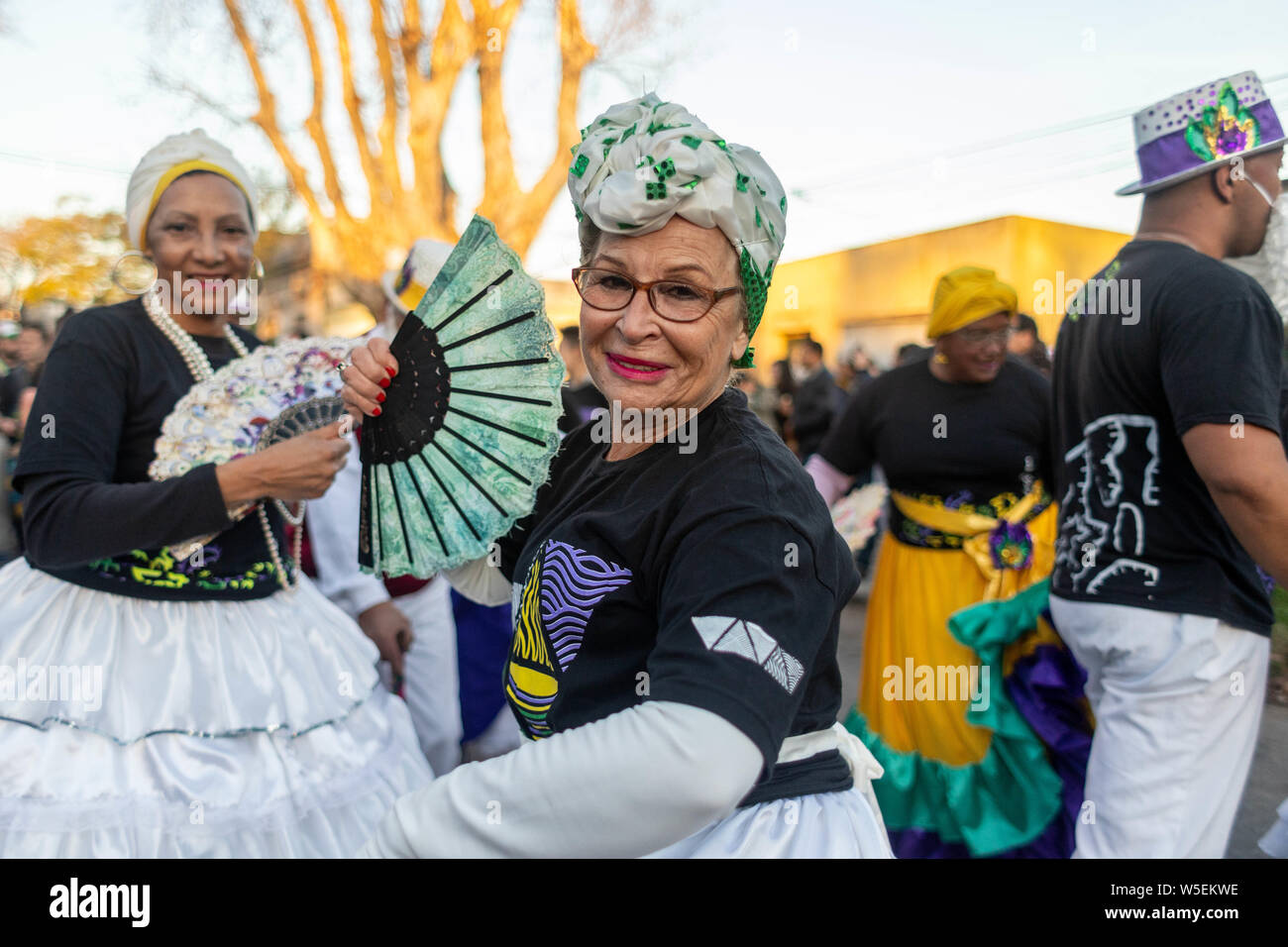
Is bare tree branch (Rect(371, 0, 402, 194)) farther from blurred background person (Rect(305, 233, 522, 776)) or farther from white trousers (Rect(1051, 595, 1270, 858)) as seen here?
white trousers (Rect(1051, 595, 1270, 858))

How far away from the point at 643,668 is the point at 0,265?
29.6 metres

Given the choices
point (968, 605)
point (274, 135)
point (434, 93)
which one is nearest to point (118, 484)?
point (968, 605)

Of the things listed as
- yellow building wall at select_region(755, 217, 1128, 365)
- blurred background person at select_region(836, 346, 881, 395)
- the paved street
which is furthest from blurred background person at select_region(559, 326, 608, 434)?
yellow building wall at select_region(755, 217, 1128, 365)

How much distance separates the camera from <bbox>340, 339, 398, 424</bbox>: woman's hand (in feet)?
5.05

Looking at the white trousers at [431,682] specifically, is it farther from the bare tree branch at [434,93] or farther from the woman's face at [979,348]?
the bare tree branch at [434,93]

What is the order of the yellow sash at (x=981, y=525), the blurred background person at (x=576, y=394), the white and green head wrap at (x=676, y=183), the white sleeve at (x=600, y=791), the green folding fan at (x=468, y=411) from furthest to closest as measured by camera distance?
the blurred background person at (x=576, y=394), the yellow sash at (x=981, y=525), the green folding fan at (x=468, y=411), the white and green head wrap at (x=676, y=183), the white sleeve at (x=600, y=791)

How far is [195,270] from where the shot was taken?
2.20m

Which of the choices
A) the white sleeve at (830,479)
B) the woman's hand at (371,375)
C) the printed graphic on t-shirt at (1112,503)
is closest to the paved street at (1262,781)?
the printed graphic on t-shirt at (1112,503)

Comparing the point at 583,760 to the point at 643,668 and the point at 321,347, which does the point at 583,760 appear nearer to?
the point at 643,668

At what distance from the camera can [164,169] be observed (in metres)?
2.21

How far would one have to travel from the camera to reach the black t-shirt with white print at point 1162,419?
203 cm

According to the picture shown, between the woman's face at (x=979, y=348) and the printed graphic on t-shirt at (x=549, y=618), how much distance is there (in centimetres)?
239

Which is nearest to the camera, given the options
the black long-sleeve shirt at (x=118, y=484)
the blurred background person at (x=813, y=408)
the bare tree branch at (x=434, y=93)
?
the black long-sleeve shirt at (x=118, y=484)

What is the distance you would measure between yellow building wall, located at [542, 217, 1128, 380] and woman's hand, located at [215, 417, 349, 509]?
602 inches
